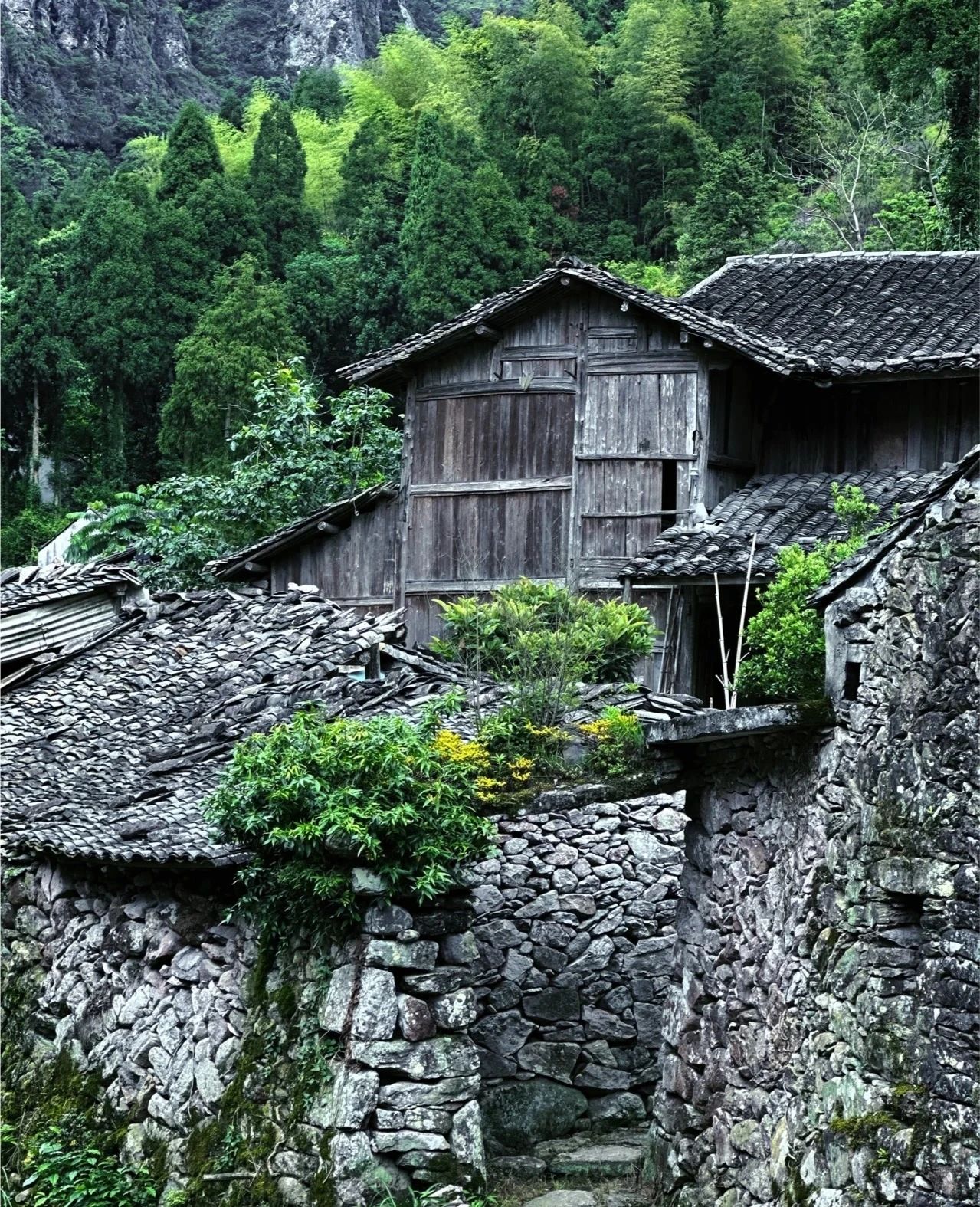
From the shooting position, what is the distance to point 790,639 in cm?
897

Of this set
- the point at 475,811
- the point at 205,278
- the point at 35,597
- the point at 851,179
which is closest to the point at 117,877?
the point at 475,811

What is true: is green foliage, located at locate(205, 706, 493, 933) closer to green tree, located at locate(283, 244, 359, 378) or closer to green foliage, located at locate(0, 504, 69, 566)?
green foliage, located at locate(0, 504, 69, 566)

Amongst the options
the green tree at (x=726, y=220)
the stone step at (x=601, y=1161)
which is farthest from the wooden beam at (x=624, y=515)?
the green tree at (x=726, y=220)

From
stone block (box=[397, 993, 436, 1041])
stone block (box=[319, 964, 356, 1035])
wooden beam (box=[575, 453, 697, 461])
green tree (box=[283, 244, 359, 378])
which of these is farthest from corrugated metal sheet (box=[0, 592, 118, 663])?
green tree (box=[283, 244, 359, 378])

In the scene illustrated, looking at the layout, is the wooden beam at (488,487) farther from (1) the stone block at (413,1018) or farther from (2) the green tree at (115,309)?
(2) the green tree at (115,309)

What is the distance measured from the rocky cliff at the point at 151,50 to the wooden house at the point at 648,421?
34.0 m

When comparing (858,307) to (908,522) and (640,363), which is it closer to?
(640,363)

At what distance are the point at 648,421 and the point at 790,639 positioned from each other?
356 inches

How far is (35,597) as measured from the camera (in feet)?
49.3

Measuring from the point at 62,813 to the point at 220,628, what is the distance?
105 inches

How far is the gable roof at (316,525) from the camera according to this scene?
753 inches

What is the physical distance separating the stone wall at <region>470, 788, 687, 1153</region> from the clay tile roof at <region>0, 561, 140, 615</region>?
459cm

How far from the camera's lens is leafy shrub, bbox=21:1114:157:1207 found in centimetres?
1016

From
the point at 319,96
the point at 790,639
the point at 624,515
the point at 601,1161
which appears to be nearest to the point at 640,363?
the point at 624,515
